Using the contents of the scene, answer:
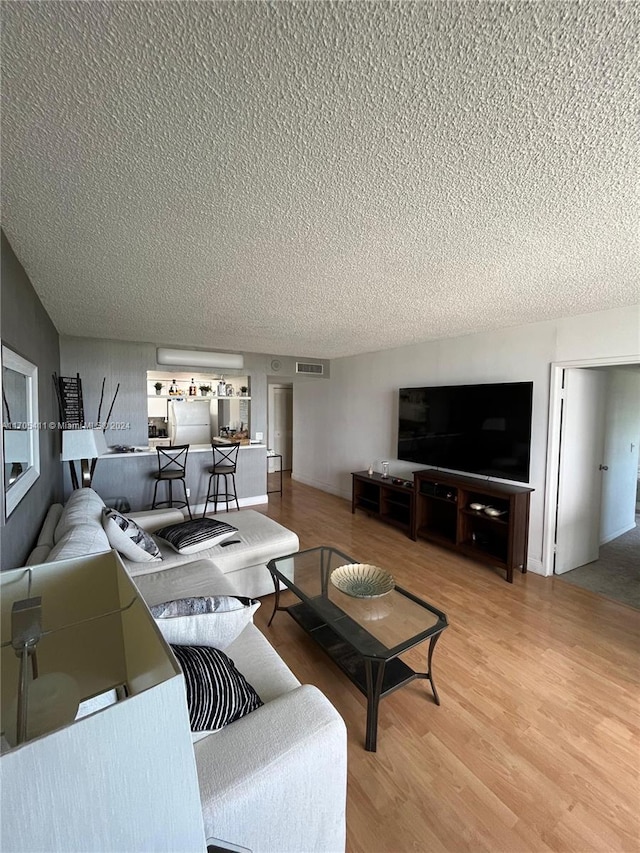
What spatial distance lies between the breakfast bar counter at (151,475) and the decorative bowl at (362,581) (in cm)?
321

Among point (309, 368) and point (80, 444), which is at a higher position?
point (309, 368)

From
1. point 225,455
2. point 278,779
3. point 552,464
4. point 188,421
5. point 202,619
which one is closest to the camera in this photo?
point 278,779

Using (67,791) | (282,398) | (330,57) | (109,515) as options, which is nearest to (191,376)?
(282,398)

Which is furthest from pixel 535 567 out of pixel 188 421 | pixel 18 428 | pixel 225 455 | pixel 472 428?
pixel 188 421

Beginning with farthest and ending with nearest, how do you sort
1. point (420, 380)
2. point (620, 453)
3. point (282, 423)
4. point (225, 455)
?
point (282, 423) < point (225, 455) < point (420, 380) < point (620, 453)

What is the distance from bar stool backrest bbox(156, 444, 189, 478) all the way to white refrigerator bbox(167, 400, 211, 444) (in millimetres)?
1781

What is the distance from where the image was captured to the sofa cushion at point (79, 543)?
167 centimetres

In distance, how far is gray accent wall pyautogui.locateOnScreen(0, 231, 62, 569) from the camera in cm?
159

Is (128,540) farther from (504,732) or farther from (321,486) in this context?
(321,486)

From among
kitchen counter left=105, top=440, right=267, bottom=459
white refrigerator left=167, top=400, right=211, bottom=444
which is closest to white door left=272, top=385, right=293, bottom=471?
white refrigerator left=167, top=400, right=211, bottom=444

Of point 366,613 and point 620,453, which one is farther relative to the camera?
point 620,453

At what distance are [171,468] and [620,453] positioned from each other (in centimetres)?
545

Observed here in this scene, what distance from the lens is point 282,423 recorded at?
7844 mm

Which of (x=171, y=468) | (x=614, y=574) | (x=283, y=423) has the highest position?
(x=283, y=423)
